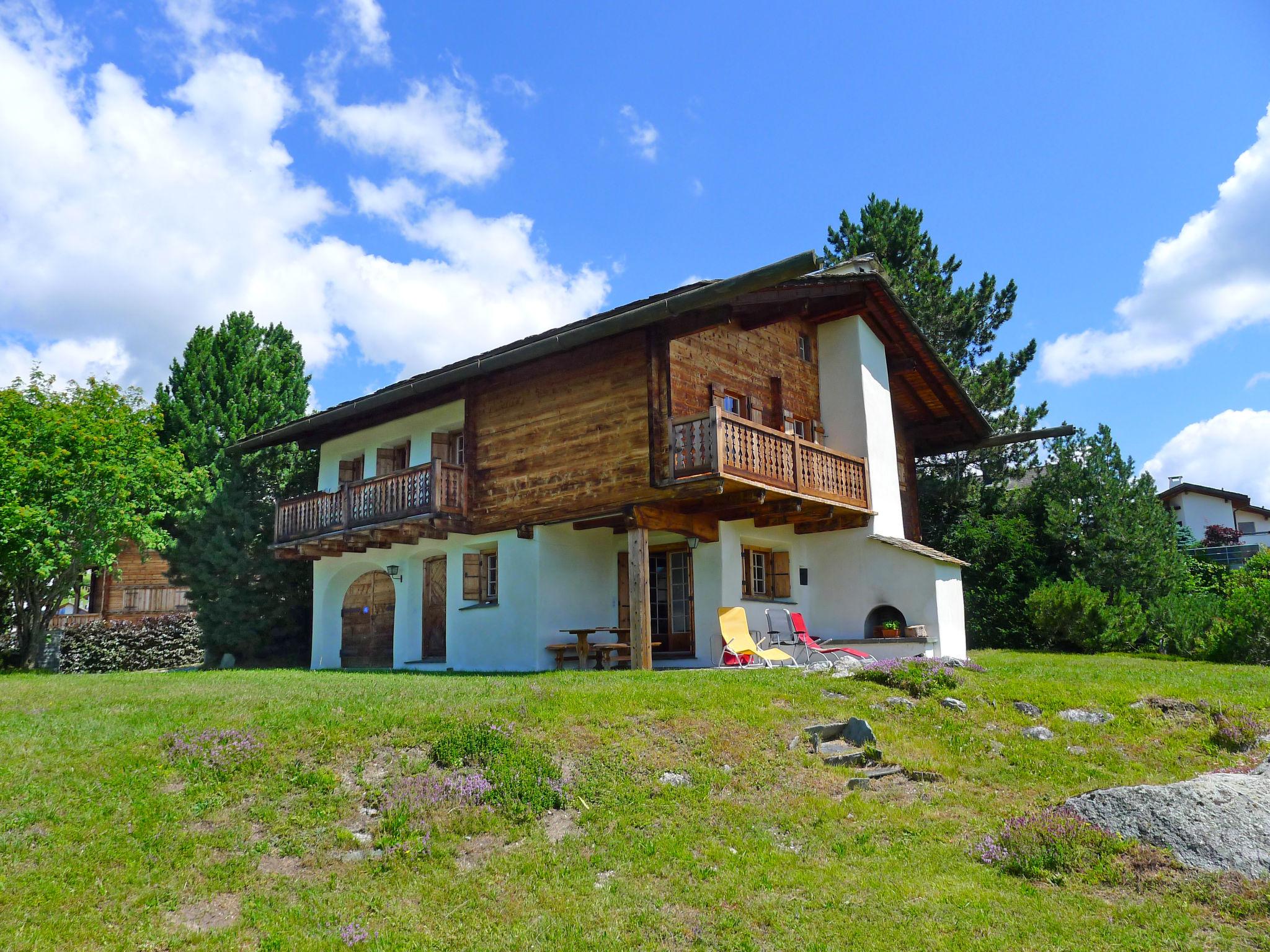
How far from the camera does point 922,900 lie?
5.74 meters

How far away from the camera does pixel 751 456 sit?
14.2 m

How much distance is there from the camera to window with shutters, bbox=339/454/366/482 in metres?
21.4

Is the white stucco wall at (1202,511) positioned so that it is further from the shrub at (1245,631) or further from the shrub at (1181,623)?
the shrub at (1245,631)

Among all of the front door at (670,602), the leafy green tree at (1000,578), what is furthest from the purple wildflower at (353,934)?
the leafy green tree at (1000,578)

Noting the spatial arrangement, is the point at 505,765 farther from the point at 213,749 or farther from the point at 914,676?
the point at 914,676

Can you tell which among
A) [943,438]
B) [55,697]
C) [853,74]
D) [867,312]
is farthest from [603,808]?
[943,438]

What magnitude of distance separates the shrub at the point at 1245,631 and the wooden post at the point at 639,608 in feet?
32.5

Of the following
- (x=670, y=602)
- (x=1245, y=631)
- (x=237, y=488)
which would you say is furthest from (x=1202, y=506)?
(x=237, y=488)

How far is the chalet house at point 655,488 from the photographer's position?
571 inches

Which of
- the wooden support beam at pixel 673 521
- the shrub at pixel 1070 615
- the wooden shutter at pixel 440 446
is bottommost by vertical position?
the shrub at pixel 1070 615

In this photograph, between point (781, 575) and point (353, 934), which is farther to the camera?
point (781, 575)

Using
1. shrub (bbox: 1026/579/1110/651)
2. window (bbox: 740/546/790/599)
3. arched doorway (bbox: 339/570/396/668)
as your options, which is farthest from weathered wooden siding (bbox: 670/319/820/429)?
arched doorway (bbox: 339/570/396/668)

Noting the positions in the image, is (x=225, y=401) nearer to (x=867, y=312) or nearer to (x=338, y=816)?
(x=867, y=312)

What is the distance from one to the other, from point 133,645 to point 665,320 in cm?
1641
